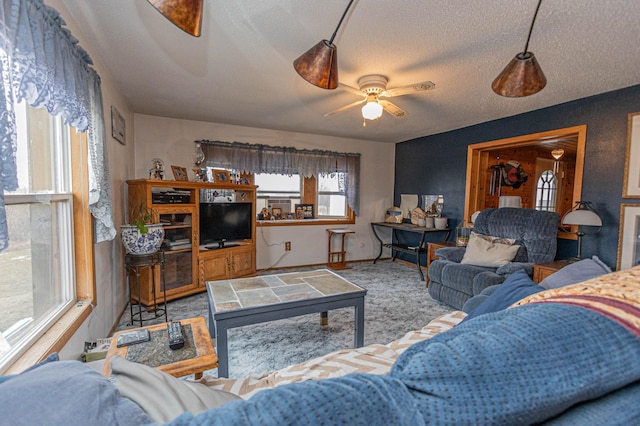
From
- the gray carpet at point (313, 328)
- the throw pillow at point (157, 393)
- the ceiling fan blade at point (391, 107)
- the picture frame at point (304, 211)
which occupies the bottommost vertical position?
the gray carpet at point (313, 328)

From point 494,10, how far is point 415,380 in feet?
6.49

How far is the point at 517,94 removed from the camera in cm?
169

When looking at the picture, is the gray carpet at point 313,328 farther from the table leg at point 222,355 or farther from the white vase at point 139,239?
the white vase at point 139,239

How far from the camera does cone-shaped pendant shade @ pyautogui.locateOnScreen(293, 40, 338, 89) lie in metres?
1.46

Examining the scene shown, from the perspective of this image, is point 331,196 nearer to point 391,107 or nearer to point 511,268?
point 391,107

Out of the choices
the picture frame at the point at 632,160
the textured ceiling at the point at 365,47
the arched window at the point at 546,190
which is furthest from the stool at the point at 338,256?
the arched window at the point at 546,190

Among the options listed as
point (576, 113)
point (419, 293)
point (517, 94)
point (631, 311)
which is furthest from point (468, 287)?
point (631, 311)

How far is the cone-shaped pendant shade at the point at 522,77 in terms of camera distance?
62.4 inches

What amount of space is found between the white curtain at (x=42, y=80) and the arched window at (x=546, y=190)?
739 cm

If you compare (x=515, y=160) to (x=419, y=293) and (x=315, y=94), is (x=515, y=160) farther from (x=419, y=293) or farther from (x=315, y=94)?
(x=315, y=94)

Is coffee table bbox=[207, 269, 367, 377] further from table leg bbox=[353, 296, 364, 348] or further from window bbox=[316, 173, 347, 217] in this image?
window bbox=[316, 173, 347, 217]

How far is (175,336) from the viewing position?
141 cm

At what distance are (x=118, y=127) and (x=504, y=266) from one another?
3.93 meters

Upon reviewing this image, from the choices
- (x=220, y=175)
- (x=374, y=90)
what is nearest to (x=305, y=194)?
(x=220, y=175)
